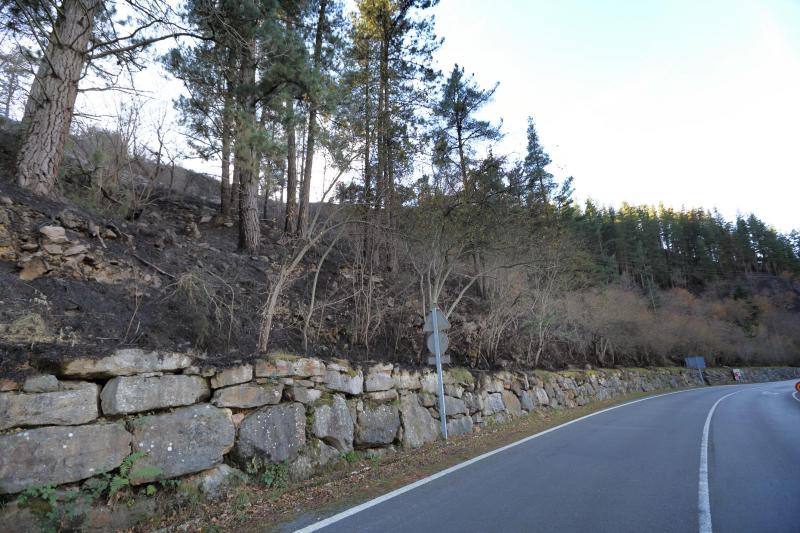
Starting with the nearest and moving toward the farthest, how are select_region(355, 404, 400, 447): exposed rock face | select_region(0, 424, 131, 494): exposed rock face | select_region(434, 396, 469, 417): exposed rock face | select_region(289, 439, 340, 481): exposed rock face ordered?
select_region(0, 424, 131, 494): exposed rock face → select_region(289, 439, 340, 481): exposed rock face → select_region(355, 404, 400, 447): exposed rock face → select_region(434, 396, 469, 417): exposed rock face

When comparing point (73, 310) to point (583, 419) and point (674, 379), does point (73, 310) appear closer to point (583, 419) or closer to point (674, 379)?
point (583, 419)

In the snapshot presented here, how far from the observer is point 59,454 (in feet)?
12.5

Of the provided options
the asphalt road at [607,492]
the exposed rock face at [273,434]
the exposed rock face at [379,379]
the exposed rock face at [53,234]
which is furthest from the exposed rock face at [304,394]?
the exposed rock face at [53,234]

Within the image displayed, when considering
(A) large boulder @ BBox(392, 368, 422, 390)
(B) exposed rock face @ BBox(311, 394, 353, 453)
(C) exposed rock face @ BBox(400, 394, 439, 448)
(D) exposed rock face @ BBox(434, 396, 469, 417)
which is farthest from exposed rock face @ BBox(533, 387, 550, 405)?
(B) exposed rock face @ BBox(311, 394, 353, 453)

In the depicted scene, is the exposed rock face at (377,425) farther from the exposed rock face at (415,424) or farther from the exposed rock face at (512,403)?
the exposed rock face at (512,403)

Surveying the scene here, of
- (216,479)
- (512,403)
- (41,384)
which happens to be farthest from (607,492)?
(512,403)

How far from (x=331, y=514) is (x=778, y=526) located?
4186 millimetres

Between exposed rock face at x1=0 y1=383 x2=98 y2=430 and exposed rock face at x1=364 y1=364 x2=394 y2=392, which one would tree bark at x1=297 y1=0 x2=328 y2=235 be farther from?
exposed rock face at x1=0 y1=383 x2=98 y2=430

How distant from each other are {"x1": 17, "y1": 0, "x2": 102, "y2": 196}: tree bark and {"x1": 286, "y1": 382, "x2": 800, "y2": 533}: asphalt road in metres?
7.47

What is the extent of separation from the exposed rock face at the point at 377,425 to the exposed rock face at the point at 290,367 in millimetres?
1207

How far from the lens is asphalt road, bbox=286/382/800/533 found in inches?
148

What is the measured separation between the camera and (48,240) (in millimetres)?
6020

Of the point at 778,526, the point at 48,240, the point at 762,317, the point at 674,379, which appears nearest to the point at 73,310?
the point at 48,240

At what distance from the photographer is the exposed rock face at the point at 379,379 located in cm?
752
